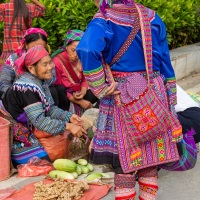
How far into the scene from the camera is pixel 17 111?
482cm

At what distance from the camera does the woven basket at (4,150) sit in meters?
4.62

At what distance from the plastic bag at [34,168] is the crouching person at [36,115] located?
0.22 ft

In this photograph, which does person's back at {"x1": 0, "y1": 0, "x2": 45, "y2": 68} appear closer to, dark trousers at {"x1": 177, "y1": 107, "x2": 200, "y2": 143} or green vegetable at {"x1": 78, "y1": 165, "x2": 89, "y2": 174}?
green vegetable at {"x1": 78, "y1": 165, "x2": 89, "y2": 174}

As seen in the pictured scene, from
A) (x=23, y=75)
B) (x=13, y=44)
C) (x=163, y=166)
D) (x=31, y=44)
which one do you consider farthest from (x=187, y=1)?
(x=163, y=166)

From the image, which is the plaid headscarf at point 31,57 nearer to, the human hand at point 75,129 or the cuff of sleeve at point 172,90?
the human hand at point 75,129

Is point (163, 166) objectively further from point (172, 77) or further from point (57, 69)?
point (57, 69)

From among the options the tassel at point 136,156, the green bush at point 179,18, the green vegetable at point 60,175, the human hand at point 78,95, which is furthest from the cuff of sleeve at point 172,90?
the green bush at point 179,18

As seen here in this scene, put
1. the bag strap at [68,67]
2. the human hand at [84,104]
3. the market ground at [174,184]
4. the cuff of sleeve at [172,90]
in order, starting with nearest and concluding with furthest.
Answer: the cuff of sleeve at [172,90] < the market ground at [174,184] < the bag strap at [68,67] < the human hand at [84,104]

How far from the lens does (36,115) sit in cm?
Answer: 466

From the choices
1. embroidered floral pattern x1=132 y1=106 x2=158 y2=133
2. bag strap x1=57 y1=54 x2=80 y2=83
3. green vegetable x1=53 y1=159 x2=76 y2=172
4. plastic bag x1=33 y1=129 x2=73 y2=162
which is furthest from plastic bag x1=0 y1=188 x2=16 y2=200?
bag strap x1=57 y1=54 x2=80 y2=83

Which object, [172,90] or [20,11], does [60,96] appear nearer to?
[20,11]

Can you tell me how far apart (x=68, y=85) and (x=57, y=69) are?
221 millimetres

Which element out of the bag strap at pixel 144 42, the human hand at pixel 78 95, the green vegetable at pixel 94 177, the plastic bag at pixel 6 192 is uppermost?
the bag strap at pixel 144 42

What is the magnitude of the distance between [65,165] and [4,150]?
0.56 metres
